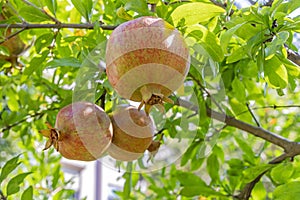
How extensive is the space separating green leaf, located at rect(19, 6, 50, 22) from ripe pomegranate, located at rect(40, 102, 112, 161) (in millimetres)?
323

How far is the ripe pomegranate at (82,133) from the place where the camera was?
2.03 feet

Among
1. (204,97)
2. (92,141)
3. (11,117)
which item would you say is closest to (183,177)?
(204,97)

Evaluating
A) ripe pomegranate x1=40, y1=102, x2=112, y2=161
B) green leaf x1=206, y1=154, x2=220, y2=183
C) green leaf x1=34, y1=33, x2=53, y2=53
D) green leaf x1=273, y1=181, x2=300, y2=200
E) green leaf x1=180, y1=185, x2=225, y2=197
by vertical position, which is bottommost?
green leaf x1=206, y1=154, x2=220, y2=183

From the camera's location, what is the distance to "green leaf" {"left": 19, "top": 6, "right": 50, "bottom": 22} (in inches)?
34.8

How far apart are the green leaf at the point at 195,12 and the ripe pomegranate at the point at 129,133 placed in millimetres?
153

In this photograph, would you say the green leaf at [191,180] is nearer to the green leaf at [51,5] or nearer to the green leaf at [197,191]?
the green leaf at [197,191]

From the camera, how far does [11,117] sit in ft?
4.03

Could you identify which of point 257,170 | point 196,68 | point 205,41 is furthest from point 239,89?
point 205,41

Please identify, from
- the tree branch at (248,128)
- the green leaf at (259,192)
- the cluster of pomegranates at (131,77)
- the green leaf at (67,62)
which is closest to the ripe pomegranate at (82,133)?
the cluster of pomegranates at (131,77)

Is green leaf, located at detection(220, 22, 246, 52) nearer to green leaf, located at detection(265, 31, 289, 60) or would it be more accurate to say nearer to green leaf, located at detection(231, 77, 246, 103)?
green leaf, located at detection(265, 31, 289, 60)

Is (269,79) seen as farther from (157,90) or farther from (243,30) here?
(157,90)

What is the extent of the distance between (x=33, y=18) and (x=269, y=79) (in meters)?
0.48

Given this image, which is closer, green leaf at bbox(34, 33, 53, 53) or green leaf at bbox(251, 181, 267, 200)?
green leaf at bbox(34, 33, 53, 53)

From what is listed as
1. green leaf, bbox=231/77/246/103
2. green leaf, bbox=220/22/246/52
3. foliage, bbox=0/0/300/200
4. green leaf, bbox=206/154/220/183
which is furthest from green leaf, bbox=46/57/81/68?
green leaf, bbox=206/154/220/183
